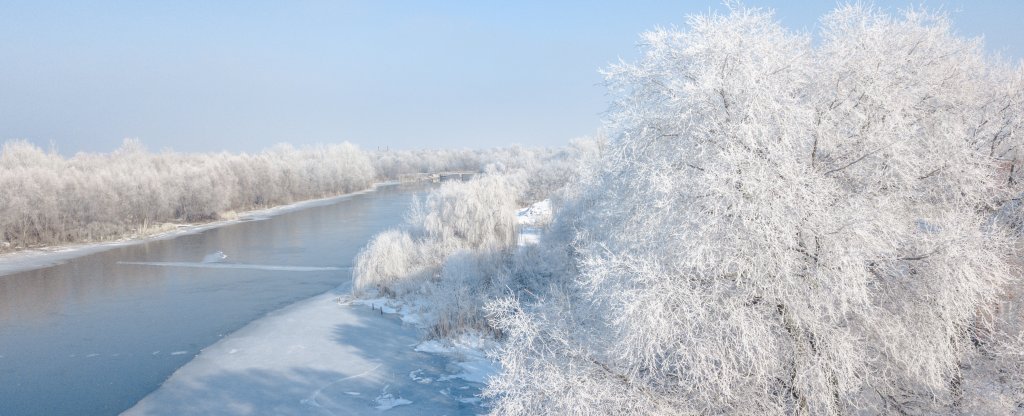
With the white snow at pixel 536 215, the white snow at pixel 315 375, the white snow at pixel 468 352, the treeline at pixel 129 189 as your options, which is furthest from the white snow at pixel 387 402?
the treeline at pixel 129 189

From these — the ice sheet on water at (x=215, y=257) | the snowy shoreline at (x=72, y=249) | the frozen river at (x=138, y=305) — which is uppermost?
the snowy shoreline at (x=72, y=249)

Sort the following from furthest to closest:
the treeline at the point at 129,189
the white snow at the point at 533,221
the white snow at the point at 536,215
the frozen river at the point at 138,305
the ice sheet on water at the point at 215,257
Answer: the treeline at the point at 129,189 → the white snow at the point at 536,215 → the ice sheet on water at the point at 215,257 → the white snow at the point at 533,221 → the frozen river at the point at 138,305

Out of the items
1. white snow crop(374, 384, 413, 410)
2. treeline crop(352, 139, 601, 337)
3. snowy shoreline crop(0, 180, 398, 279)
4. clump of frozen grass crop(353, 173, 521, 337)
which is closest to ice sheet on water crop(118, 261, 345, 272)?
clump of frozen grass crop(353, 173, 521, 337)

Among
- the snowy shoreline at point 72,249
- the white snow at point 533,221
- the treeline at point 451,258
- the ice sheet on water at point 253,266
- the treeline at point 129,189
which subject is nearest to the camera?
the treeline at point 451,258

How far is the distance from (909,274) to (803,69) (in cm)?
189

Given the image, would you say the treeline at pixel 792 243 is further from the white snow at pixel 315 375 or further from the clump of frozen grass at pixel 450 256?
the clump of frozen grass at pixel 450 256

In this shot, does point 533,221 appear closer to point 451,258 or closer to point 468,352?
point 451,258

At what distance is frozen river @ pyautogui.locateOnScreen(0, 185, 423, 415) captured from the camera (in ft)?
31.1

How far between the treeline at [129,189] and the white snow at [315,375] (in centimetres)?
1670

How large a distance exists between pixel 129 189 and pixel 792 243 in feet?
97.1

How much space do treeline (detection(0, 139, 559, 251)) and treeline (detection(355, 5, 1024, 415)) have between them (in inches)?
956

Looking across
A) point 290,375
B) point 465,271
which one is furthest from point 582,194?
point 290,375

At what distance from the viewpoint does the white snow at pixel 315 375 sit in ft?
27.3

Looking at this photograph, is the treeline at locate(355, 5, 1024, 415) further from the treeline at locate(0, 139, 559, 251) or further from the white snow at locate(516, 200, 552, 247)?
the treeline at locate(0, 139, 559, 251)
